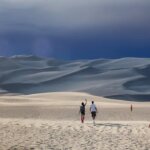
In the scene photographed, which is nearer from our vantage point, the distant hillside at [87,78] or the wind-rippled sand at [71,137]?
the wind-rippled sand at [71,137]

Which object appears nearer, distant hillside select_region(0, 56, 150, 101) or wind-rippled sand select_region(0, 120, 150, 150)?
wind-rippled sand select_region(0, 120, 150, 150)

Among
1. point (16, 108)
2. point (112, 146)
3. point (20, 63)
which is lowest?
point (112, 146)

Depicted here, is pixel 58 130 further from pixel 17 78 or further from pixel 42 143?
pixel 17 78

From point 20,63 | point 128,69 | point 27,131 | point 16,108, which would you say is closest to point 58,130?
point 27,131

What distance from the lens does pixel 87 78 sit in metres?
120

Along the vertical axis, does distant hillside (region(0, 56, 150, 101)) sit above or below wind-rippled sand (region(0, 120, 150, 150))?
above

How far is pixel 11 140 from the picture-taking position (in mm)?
15031

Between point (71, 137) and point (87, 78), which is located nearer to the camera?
point (71, 137)

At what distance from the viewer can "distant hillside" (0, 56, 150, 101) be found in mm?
97075

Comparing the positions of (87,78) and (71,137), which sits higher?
(87,78)

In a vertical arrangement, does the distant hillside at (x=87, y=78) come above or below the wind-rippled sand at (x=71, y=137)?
above

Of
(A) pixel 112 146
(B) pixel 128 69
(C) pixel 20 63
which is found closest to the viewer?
(A) pixel 112 146

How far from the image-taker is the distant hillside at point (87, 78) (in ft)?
318

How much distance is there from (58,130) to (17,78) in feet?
368
